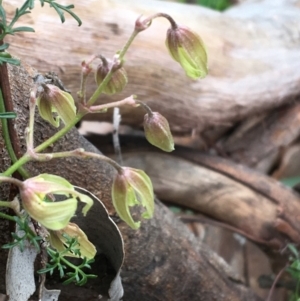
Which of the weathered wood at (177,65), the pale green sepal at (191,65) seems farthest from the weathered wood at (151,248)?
the weathered wood at (177,65)

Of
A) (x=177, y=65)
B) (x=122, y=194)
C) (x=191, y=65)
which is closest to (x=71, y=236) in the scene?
(x=122, y=194)

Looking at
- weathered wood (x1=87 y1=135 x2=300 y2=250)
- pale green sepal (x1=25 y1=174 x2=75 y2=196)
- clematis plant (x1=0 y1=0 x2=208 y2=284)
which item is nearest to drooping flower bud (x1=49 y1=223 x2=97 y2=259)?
clematis plant (x1=0 y1=0 x2=208 y2=284)

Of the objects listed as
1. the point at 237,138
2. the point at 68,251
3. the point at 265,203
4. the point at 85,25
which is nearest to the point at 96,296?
the point at 68,251

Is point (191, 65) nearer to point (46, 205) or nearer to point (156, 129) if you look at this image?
point (156, 129)

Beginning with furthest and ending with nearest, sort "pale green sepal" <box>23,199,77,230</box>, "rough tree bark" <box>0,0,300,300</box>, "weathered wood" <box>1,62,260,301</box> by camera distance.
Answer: "rough tree bark" <box>0,0,300,300</box> < "weathered wood" <box>1,62,260,301</box> < "pale green sepal" <box>23,199,77,230</box>

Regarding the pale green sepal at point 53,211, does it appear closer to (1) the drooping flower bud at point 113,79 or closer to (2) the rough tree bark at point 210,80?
(1) the drooping flower bud at point 113,79

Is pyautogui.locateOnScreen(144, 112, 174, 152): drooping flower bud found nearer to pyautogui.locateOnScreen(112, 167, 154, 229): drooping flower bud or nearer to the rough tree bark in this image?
pyautogui.locateOnScreen(112, 167, 154, 229): drooping flower bud
